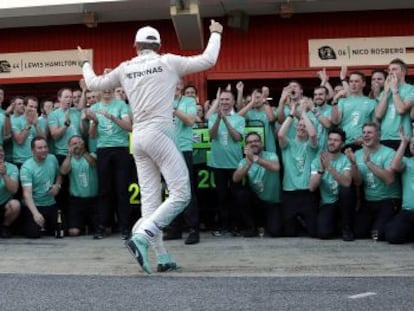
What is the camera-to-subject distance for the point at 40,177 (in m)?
8.34

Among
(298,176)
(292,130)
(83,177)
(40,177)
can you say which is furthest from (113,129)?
(298,176)

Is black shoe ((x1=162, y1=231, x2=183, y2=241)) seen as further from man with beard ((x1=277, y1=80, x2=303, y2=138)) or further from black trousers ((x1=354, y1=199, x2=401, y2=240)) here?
black trousers ((x1=354, y1=199, x2=401, y2=240))

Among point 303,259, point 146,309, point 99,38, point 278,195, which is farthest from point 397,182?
point 99,38

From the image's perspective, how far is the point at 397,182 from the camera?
751 centimetres

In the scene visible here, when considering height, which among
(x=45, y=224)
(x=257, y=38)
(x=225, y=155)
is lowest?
(x=45, y=224)

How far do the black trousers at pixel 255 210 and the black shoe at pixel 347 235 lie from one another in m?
0.83

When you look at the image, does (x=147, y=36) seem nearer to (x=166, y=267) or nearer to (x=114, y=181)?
(x=166, y=267)

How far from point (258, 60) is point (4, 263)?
8861mm

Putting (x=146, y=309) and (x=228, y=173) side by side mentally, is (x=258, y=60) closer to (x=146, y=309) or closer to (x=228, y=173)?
(x=228, y=173)

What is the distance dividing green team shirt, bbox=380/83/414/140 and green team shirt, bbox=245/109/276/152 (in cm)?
157

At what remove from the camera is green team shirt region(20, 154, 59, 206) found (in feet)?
27.0

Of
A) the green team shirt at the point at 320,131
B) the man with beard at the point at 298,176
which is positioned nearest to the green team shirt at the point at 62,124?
the man with beard at the point at 298,176

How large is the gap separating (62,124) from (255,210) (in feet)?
9.37

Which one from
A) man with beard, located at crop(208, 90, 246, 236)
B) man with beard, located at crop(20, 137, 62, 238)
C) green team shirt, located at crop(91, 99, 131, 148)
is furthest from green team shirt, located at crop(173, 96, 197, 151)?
man with beard, located at crop(20, 137, 62, 238)
